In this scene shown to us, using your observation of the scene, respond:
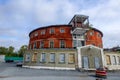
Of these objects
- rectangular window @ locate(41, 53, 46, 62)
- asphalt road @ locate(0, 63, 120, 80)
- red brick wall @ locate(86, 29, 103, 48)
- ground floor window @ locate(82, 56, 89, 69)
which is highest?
red brick wall @ locate(86, 29, 103, 48)

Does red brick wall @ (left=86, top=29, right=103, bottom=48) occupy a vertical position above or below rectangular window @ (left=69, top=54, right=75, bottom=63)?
above

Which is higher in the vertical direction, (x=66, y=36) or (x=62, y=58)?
(x=66, y=36)

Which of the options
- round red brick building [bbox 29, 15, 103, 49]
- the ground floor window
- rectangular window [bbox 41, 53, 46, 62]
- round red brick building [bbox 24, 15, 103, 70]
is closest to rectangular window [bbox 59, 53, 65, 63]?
round red brick building [bbox 24, 15, 103, 70]

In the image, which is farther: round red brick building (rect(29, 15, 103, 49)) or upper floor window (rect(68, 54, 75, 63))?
round red brick building (rect(29, 15, 103, 49))

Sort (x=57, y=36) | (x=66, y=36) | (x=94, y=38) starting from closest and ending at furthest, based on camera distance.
Answer: 1. (x=66, y=36)
2. (x=57, y=36)
3. (x=94, y=38)

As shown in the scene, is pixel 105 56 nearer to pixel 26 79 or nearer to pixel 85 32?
pixel 85 32

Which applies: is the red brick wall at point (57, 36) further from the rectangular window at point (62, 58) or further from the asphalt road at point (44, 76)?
the asphalt road at point (44, 76)

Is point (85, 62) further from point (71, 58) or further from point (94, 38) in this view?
point (94, 38)

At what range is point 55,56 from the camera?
3117 cm

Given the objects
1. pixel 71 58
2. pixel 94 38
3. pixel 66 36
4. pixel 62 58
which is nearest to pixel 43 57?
pixel 62 58

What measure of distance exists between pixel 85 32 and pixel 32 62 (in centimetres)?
1666

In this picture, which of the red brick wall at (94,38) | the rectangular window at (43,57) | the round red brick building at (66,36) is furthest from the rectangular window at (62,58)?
the red brick wall at (94,38)

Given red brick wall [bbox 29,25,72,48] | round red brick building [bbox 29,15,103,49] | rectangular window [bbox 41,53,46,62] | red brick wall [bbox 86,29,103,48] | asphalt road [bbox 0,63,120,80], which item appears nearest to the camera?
asphalt road [bbox 0,63,120,80]

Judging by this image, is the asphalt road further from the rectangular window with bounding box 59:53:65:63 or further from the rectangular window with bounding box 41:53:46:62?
the rectangular window with bounding box 41:53:46:62
